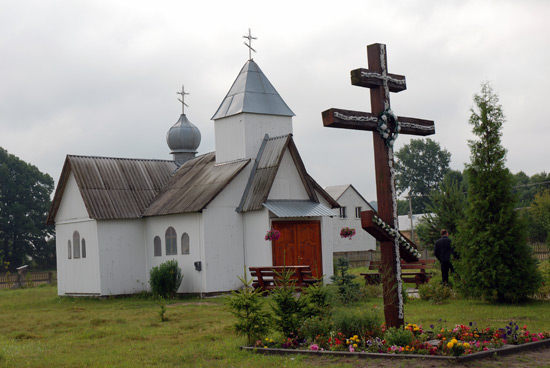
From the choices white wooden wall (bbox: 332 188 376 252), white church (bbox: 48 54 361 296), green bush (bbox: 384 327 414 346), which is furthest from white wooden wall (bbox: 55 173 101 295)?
white wooden wall (bbox: 332 188 376 252)

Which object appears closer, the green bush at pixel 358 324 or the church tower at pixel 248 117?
the green bush at pixel 358 324

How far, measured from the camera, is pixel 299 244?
949 inches

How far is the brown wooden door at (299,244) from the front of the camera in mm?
23422

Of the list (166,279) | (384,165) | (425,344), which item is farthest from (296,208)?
(425,344)

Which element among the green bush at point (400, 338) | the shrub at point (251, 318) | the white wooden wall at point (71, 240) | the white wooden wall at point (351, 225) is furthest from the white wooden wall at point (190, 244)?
the white wooden wall at point (351, 225)

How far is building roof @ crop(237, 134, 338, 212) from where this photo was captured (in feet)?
77.2

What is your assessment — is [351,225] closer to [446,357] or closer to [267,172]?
[267,172]

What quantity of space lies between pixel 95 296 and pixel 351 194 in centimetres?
3552

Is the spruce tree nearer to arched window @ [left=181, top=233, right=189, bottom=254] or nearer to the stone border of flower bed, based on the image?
the stone border of flower bed

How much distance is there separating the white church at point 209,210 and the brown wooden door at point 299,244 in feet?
0.12

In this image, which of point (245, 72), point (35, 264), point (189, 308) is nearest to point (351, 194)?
point (35, 264)

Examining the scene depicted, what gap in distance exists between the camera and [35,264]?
6325cm

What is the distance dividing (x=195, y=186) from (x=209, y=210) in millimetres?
2300

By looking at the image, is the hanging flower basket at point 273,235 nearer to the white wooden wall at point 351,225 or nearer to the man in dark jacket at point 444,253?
the man in dark jacket at point 444,253
